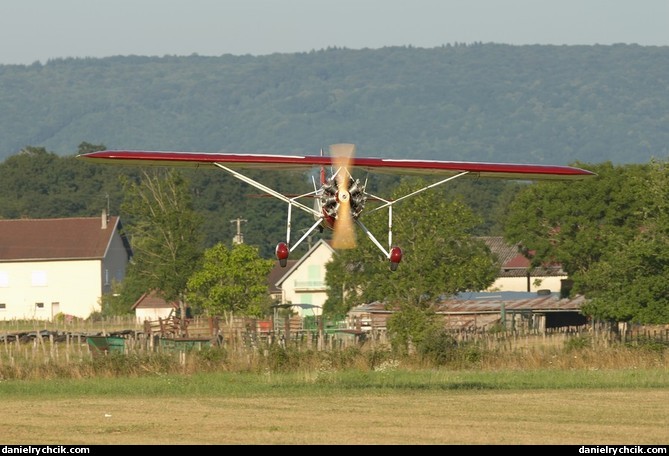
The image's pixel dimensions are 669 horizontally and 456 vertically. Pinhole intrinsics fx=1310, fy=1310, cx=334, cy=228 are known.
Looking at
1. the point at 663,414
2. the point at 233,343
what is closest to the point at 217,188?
the point at 233,343

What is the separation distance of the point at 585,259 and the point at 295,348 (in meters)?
26.5

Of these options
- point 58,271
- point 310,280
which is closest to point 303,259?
point 310,280

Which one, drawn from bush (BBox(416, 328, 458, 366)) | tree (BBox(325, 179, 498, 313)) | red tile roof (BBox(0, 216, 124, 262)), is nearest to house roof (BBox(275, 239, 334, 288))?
red tile roof (BBox(0, 216, 124, 262))

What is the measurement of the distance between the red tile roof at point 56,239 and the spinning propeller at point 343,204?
223 feet

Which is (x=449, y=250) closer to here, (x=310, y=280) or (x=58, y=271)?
(x=310, y=280)

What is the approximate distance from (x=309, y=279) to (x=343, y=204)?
6061cm

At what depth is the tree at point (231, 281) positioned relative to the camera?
53.5 meters

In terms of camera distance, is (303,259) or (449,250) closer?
(449,250)

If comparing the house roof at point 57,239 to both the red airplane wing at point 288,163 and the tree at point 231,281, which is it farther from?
the red airplane wing at point 288,163

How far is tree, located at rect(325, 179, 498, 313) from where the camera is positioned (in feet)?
170

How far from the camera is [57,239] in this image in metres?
92.6

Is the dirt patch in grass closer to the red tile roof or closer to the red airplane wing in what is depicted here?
the red airplane wing

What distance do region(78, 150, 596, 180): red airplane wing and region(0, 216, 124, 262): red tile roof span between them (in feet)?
218
